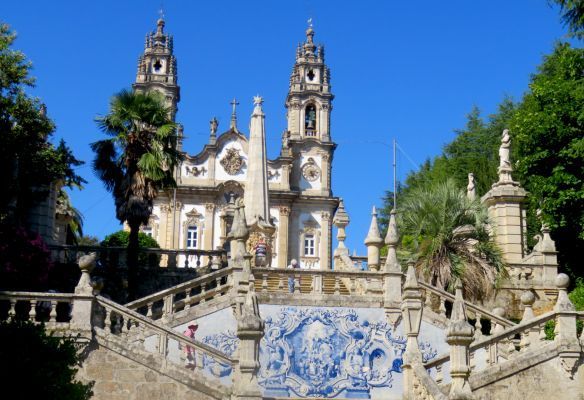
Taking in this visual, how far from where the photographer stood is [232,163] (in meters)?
57.2

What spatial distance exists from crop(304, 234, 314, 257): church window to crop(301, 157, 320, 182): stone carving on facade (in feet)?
13.4

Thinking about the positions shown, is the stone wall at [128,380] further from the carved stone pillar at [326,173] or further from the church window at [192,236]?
the carved stone pillar at [326,173]

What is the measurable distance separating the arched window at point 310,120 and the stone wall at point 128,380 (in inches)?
1781

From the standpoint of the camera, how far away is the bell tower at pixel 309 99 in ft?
199

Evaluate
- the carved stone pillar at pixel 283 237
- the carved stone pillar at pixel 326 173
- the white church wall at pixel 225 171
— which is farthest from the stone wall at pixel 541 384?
the carved stone pillar at pixel 326 173

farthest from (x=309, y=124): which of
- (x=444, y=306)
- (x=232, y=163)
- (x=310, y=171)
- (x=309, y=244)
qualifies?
(x=444, y=306)

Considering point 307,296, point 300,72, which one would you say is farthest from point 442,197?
point 300,72

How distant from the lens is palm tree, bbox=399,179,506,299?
74.8 ft

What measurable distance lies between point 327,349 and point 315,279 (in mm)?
1774

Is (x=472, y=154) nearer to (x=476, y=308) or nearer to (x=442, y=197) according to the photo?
(x=442, y=197)

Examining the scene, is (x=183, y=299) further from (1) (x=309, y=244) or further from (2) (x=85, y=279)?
(1) (x=309, y=244)

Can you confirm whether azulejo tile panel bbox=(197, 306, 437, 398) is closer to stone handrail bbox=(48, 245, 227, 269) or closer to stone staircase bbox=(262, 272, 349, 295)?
stone staircase bbox=(262, 272, 349, 295)

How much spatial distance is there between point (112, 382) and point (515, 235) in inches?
565

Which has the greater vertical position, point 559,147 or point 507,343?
point 559,147
